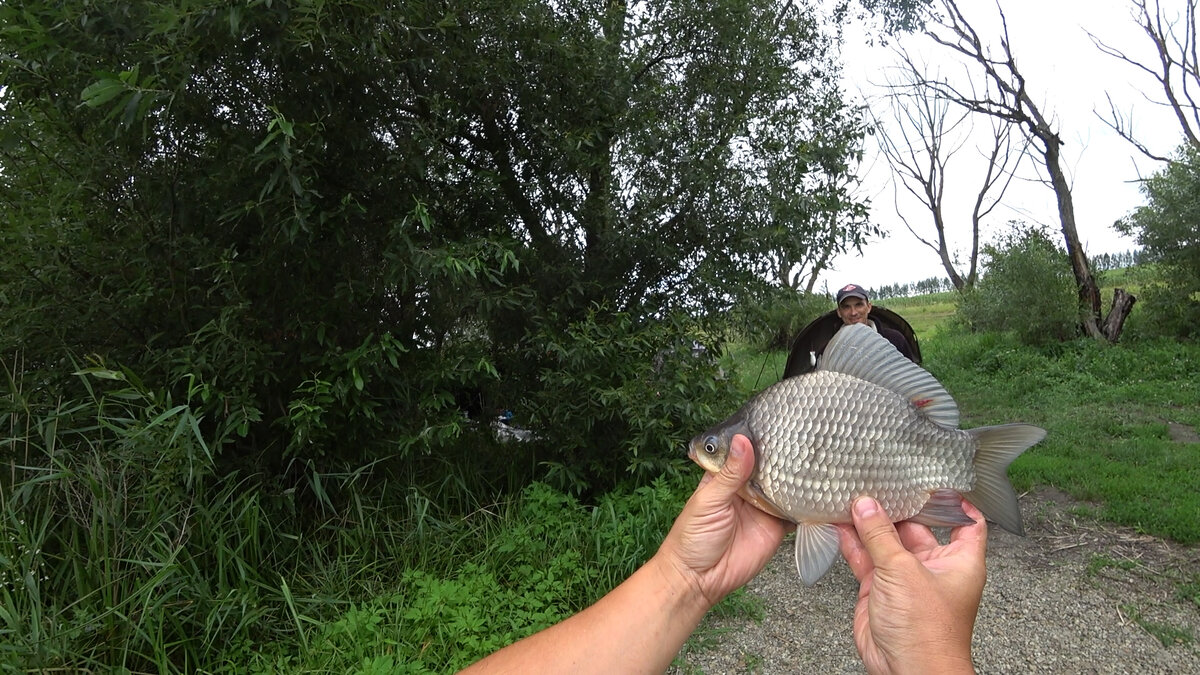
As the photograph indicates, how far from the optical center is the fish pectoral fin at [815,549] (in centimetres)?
137

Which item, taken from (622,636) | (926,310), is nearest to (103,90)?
(622,636)

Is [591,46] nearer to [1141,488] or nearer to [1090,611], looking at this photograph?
[1090,611]

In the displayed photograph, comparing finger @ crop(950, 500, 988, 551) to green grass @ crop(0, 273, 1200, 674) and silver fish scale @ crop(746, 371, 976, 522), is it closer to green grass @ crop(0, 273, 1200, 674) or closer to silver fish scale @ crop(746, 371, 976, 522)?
silver fish scale @ crop(746, 371, 976, 522)

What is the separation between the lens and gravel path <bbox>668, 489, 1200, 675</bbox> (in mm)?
3324

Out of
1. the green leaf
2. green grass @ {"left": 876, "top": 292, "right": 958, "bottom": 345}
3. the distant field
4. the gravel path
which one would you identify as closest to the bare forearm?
the gravel path

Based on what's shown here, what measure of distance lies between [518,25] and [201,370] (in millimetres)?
2850

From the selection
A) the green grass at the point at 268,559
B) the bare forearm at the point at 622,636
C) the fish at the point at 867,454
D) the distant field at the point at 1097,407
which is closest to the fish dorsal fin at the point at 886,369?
the fish at the point at 867,454

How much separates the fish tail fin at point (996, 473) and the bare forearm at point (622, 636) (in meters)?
0.67

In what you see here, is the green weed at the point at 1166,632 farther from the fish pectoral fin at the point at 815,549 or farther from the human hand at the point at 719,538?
the fish pectoral fin at the point at 815,549

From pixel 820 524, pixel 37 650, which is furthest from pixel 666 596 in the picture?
pixel 37 650

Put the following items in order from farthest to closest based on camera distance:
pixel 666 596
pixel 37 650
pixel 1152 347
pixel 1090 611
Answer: pixel 1152 347 < pixel 1090 611 < pixel 37 650 < pixel 666 596

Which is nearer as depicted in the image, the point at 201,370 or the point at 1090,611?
the point at 201,370

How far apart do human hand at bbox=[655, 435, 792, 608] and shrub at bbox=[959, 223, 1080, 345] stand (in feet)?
38.6

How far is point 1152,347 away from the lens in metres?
9.88
